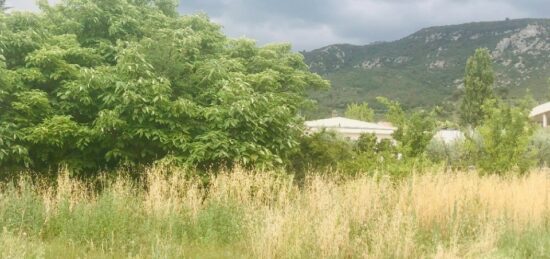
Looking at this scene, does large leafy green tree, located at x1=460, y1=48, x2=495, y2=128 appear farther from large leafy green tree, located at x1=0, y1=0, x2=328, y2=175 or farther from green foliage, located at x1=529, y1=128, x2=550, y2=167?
large leafy green tree, located at x1=0, y1=0, x2=328, y2=175

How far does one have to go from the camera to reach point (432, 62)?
11012 centimetres

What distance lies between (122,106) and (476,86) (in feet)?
113

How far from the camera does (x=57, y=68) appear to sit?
10258 mm

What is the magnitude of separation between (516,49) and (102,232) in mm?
120254

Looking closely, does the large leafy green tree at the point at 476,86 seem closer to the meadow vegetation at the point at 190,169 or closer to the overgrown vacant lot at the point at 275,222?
the meadow vegetation at the point at 190,169

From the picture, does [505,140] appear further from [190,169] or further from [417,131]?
[190,169]

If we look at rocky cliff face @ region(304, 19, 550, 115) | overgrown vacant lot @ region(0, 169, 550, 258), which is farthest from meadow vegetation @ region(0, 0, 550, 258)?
rocky cliff face @ region(304, 19, 550, 115)

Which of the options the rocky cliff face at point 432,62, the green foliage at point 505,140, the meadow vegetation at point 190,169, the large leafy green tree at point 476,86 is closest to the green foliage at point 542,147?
the meadow vegetation at point 190,169

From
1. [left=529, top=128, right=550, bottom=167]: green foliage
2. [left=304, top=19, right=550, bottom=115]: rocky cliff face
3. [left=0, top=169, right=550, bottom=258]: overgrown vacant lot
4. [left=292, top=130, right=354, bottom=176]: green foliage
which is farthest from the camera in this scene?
[left=304, top=19, right=550, bottom=115]: rocky cliff face

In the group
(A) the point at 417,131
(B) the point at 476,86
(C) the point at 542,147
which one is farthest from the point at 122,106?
(B) the point at 476,86

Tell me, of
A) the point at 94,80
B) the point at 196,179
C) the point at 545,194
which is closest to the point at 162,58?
the point at 94,80

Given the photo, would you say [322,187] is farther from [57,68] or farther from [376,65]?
[376,65]

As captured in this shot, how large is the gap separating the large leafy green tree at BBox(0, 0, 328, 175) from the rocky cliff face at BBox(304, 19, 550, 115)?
5515cm

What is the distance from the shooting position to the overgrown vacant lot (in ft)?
20.8
